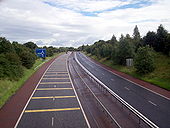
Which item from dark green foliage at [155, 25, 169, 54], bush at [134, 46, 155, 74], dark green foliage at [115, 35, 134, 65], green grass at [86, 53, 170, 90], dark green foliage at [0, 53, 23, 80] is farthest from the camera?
dark green foliage at [155, 25, 169, 54]

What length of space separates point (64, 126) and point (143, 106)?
907 centimetres

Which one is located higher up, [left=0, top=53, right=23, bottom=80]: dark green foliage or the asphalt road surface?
[left=0, top=53, right=23, bottom=80]: dark green foliage

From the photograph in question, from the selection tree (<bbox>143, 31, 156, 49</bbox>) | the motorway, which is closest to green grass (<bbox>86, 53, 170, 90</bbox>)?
the motorway

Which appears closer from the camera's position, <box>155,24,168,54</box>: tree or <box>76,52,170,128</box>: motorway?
<box>76,52,170,128</box>: motorway

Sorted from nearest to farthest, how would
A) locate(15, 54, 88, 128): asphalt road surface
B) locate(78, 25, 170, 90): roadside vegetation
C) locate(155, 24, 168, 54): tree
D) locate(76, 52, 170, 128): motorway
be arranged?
locate(15, 54, 88, 128): asphalt road surface < locate(76, 52, 170, 128): motorway < locate(78, 25, 170, 90): roadside vegetation < locate(155, 24, 168, 54): tree

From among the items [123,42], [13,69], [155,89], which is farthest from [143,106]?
[123,42]

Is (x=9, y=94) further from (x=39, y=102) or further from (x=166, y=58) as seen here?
(x=166, y=58)

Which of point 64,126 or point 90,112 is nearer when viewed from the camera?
point 64,126

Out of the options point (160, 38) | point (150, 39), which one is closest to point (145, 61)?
point (160, 38)

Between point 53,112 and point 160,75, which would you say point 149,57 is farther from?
point 53,112

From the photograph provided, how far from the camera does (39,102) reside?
2064 cm

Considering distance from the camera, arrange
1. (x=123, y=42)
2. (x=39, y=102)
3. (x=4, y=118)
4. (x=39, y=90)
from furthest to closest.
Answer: (x=123, y=42) → (x=39, y=90) → (x=39, y=102) → (x=4, y=118)

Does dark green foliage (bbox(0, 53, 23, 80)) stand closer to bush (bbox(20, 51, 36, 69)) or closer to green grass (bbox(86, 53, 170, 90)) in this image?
bush (bbox(20, 51, 36, 69))

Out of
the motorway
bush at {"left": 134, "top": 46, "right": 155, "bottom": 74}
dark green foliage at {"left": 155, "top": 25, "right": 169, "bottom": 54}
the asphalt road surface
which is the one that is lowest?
the motorway
